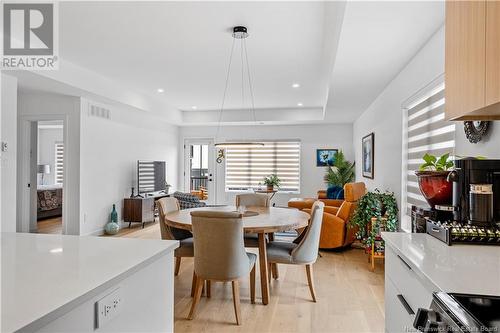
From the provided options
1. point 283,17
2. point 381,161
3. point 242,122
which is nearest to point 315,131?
point 242,122

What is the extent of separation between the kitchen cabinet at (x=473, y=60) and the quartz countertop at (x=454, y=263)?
0.63m

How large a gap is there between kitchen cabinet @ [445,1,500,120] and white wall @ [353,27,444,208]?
105 cm

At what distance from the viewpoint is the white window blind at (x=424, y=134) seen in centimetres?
269

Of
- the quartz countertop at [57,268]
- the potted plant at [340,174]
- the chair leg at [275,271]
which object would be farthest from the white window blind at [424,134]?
the potted plant at [340,174]

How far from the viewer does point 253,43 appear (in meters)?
3.63

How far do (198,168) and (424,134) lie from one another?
6.82 meters

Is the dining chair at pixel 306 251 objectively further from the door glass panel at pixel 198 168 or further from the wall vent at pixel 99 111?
the door glass panel at pixel 198 168

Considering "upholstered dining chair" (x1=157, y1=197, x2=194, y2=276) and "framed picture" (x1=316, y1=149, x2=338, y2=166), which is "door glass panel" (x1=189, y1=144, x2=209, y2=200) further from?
"upholstered dining chair" (x1=157, y1=197, x2=194, y2=276)

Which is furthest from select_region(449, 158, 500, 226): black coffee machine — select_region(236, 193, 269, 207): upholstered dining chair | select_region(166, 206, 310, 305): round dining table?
select_region(236, 193, 269, 207): upholstered dining chair

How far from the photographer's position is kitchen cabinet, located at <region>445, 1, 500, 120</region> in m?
1.20

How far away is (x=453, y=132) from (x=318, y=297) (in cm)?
184

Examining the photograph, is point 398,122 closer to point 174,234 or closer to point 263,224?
point 263,224

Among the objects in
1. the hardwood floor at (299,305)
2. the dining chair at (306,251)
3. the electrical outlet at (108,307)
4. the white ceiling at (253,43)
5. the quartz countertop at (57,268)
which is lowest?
the hardwood floor at (299,305)

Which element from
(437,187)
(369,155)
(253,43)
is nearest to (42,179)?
(253,43)
